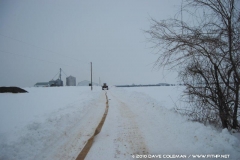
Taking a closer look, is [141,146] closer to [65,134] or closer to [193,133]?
[193,133]

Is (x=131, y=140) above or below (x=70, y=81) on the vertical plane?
below

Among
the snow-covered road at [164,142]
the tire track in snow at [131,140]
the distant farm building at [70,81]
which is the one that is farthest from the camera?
the distant farm building at [70,81]

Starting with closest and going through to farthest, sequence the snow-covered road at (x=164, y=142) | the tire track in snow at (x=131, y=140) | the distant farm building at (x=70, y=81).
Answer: the snow-covered road at (x=164, y=142), the tire track in snow at (x=131, y=140), the distant farm building at (x=70, y=81)

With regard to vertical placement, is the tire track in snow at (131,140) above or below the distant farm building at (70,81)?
below

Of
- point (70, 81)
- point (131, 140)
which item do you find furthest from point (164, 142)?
point (70, 81)

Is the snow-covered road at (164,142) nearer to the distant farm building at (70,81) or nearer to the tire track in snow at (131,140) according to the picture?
the tire track in snow at (131,140)

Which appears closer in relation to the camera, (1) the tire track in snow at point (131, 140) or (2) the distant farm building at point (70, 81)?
(1) the tire track in snow at point (131, 140)

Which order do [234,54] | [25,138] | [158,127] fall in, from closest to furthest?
[234,54]
[25,138]
[158,127]

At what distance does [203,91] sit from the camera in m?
4.28

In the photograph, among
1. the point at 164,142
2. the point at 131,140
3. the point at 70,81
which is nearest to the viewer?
the point at 164,142

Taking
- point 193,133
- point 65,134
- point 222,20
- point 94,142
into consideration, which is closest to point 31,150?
point 65,134

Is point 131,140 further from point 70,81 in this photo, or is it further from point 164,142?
point 70,81

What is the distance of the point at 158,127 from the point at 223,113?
2.09m

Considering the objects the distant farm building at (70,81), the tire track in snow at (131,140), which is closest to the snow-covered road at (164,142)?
the tire track in snow at (131,140)
